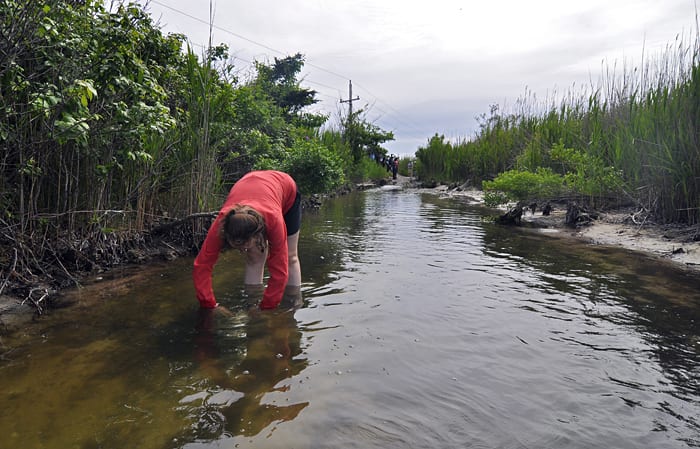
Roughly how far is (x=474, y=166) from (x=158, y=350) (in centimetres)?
1708

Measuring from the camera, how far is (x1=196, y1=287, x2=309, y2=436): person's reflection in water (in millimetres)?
2201

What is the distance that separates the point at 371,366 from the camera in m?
2.73

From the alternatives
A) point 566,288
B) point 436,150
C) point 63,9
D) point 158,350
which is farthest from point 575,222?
point 436,150

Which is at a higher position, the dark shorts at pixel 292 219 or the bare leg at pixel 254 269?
the dark shorts at pixel 292 219

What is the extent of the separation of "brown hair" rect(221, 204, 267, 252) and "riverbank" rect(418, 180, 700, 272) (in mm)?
4909

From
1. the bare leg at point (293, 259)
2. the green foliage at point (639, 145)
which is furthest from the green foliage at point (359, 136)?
the bare leg at point (293, 259)

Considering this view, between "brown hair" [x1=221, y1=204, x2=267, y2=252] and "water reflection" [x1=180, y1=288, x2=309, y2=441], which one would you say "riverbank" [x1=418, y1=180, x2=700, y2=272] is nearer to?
"water reflection" [x1=180, y1=288, x2=309, y2=441]

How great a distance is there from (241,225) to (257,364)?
2.92 ft

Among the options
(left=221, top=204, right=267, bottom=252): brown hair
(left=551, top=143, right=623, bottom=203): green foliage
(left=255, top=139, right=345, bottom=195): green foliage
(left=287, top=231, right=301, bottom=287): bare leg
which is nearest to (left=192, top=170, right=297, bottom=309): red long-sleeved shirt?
(left=221, top=204, right=267, bottom=252): brown hair

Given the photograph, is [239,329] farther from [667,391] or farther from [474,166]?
[474,166]

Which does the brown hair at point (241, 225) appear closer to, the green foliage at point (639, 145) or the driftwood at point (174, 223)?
the driftwood at point (174, 223)

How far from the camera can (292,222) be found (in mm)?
3980

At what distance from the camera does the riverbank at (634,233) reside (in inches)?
218

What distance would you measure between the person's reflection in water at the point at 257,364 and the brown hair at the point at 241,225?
729mm
